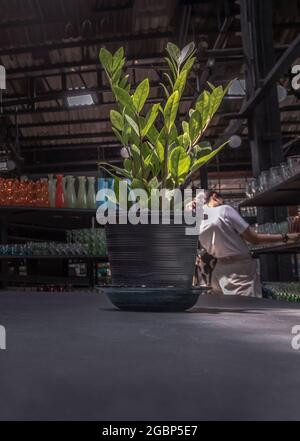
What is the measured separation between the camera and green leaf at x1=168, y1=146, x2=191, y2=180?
127 centimetres

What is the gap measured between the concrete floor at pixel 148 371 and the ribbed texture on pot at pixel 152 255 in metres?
0.29

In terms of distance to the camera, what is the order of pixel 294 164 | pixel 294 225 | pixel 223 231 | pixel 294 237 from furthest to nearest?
pixel 223 231 < pixel 294 225 < pixel 294 237 < pixel 294 164

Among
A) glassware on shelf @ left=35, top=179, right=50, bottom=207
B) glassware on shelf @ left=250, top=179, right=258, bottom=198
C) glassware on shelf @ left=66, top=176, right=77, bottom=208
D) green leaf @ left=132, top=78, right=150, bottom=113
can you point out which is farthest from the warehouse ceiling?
green leaf @ left=132, top=78, right=150, bottom=113

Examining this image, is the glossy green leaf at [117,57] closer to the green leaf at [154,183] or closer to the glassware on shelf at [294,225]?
the green leaf at [154,183]

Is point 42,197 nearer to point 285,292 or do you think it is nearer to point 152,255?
point 285,292

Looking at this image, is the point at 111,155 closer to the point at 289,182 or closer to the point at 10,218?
the point at 10,218

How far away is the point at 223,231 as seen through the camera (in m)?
3.71

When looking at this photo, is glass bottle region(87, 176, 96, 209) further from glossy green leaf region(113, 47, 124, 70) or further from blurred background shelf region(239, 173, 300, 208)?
glossy green leaf region(113, 47, 124, 70)

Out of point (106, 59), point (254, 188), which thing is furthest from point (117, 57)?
point (254, 188)

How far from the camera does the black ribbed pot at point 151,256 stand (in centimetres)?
124

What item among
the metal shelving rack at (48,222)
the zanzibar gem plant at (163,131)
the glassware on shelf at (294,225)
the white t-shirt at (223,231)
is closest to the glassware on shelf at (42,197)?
the metal shelving rack at (48,222)

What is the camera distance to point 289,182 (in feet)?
10.8

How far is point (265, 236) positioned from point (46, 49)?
13.5 feet

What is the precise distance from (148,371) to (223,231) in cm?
324
